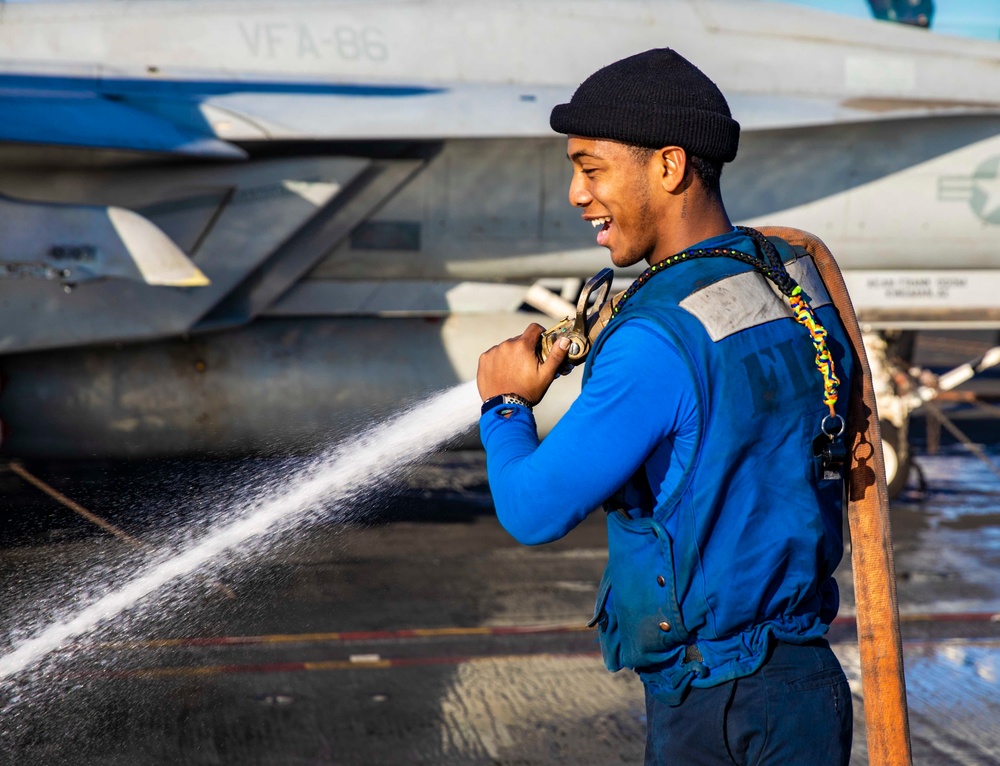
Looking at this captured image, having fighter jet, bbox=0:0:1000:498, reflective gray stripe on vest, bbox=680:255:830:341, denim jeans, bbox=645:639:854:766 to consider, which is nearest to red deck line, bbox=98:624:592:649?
fighter jet, bbox=0:0:1000:498

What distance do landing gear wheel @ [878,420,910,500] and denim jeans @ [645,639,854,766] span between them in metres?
8.29

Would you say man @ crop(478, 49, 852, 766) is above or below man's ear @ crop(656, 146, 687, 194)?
below

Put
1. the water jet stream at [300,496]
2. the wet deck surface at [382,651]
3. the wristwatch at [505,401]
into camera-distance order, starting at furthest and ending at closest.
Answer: the wet deck surface at [382,651]
the water jet stream at [300,496]
the wristwatch at [505,401]

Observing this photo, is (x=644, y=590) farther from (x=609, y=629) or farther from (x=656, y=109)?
(x=656, y=109)

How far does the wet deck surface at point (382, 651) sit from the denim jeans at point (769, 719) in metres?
2.91

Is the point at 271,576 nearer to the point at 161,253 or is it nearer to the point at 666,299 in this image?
the point at 161,253

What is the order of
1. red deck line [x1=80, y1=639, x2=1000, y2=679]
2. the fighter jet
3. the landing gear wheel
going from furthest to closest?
the landing gear wheel → the fighter jet → red deck line [x1=80, y1=639, x2=1000, y2=679]

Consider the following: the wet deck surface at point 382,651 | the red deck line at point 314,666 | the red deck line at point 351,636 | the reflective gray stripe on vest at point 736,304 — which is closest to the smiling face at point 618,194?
the reflective gray stripe on vest at point 736,304

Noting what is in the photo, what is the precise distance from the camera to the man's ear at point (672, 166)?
6.53 ft

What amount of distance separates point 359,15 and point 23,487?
529cm

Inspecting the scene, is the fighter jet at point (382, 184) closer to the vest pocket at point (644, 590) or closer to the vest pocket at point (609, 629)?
the vest pocket at point (609, 629)

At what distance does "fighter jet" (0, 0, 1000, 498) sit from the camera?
27.9 feet

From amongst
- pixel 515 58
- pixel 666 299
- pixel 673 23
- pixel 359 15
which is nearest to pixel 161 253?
pixel 359 15

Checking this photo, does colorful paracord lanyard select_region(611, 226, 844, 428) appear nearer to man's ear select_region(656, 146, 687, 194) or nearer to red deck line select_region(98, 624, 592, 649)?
man's ear select_region(656, 146, 687, 194)
